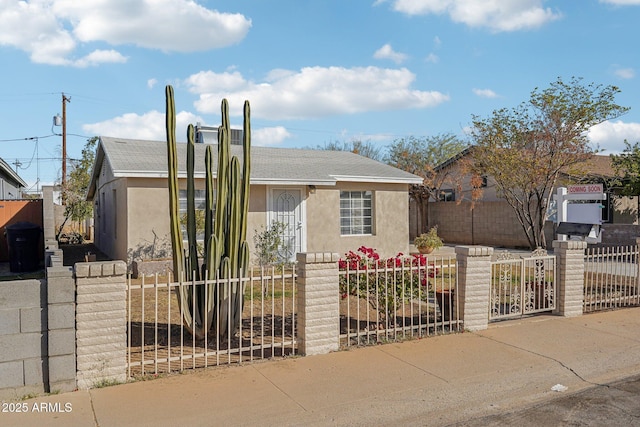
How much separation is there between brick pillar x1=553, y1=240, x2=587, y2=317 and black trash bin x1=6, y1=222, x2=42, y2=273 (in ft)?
41.1

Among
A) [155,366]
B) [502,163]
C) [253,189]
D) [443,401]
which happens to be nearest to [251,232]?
[253,189]

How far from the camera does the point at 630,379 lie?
6.11 m

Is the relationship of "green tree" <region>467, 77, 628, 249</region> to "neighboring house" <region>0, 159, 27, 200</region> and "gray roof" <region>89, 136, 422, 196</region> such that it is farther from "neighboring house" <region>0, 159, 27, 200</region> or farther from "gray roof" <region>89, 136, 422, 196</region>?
"neighboring house" <region>0, 159, 27, 200</region>

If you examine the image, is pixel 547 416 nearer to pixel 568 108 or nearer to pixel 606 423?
pixel 606 423

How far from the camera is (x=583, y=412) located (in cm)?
514

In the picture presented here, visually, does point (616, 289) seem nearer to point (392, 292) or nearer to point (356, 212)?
point (392, 292)

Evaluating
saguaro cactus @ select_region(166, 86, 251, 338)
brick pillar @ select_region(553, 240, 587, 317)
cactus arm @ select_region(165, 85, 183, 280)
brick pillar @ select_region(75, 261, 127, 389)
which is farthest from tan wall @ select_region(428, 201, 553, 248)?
brick pillar @ select_region(75, 261, 127, 389)

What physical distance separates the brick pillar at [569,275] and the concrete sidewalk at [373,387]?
1.30 m

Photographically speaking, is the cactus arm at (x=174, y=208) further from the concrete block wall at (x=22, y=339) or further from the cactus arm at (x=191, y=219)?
the concrete block wall at (x=22, y=339)

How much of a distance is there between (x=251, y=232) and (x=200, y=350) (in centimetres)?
722

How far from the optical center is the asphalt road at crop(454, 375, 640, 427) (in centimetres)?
489

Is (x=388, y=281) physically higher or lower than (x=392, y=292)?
higher

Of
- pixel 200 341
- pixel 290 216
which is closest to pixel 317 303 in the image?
pixel 200 341

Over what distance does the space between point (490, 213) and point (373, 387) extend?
18.6 m
